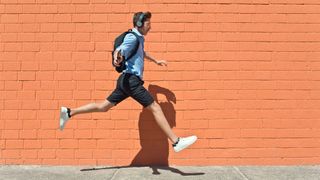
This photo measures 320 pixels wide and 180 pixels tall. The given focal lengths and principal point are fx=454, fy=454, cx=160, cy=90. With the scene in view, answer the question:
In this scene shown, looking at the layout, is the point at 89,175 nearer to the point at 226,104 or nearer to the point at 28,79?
the point at 28,79

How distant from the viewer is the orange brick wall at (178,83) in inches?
228

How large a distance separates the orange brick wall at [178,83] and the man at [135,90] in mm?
421

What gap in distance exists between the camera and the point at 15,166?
19.2 ft

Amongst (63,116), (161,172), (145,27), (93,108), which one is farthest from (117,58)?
(161,172)

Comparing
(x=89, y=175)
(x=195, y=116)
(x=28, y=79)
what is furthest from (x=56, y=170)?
(x=195, y=116)

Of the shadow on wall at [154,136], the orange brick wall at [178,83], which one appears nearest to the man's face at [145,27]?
the orange brick wall at [178,83]

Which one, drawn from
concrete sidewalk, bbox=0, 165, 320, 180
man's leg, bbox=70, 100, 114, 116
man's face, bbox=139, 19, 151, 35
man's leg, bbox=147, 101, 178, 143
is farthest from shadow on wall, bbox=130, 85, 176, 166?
man's face, bbox=139, 19, 151, 35

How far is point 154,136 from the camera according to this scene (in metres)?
5.82

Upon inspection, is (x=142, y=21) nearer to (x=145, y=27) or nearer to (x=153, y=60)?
(x=145, y=27)

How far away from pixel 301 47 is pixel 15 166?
398 centimetres

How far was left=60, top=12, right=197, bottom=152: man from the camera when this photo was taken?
5234 millimetres

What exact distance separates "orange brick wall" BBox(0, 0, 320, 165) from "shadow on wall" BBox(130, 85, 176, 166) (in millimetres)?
13

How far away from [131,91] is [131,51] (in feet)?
1.53

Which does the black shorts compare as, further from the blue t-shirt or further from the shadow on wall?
the shadow on wall
